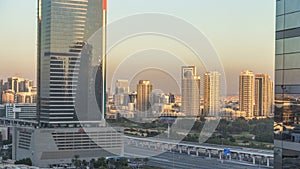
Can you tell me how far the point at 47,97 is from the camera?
41.3 ft

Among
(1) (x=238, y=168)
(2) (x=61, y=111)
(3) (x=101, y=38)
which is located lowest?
(1) (x=238, y=168)

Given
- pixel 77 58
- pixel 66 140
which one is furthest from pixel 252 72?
pixel 77 58

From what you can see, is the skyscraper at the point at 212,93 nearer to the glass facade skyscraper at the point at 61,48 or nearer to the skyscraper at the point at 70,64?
the skyscraper at the point at 70,64

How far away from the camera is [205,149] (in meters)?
10.4

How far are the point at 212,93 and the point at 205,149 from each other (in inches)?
111

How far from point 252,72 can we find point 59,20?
5719 mm

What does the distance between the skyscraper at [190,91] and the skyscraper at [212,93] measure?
144 mm

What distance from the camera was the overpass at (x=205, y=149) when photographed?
873cm

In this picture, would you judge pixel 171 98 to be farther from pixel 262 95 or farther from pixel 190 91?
pixel 262 95

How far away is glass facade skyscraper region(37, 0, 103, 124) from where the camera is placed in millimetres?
12538

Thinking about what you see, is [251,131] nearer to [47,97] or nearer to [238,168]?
[238,168]

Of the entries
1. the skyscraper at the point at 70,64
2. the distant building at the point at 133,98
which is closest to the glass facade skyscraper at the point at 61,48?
the skyscraper at the point at 70,64

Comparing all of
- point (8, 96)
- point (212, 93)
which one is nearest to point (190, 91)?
point (212, 93)

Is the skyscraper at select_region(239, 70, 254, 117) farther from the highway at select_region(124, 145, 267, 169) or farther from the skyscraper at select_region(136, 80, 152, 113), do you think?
the skyscraper at select_region(136, 80, 152, 113)
